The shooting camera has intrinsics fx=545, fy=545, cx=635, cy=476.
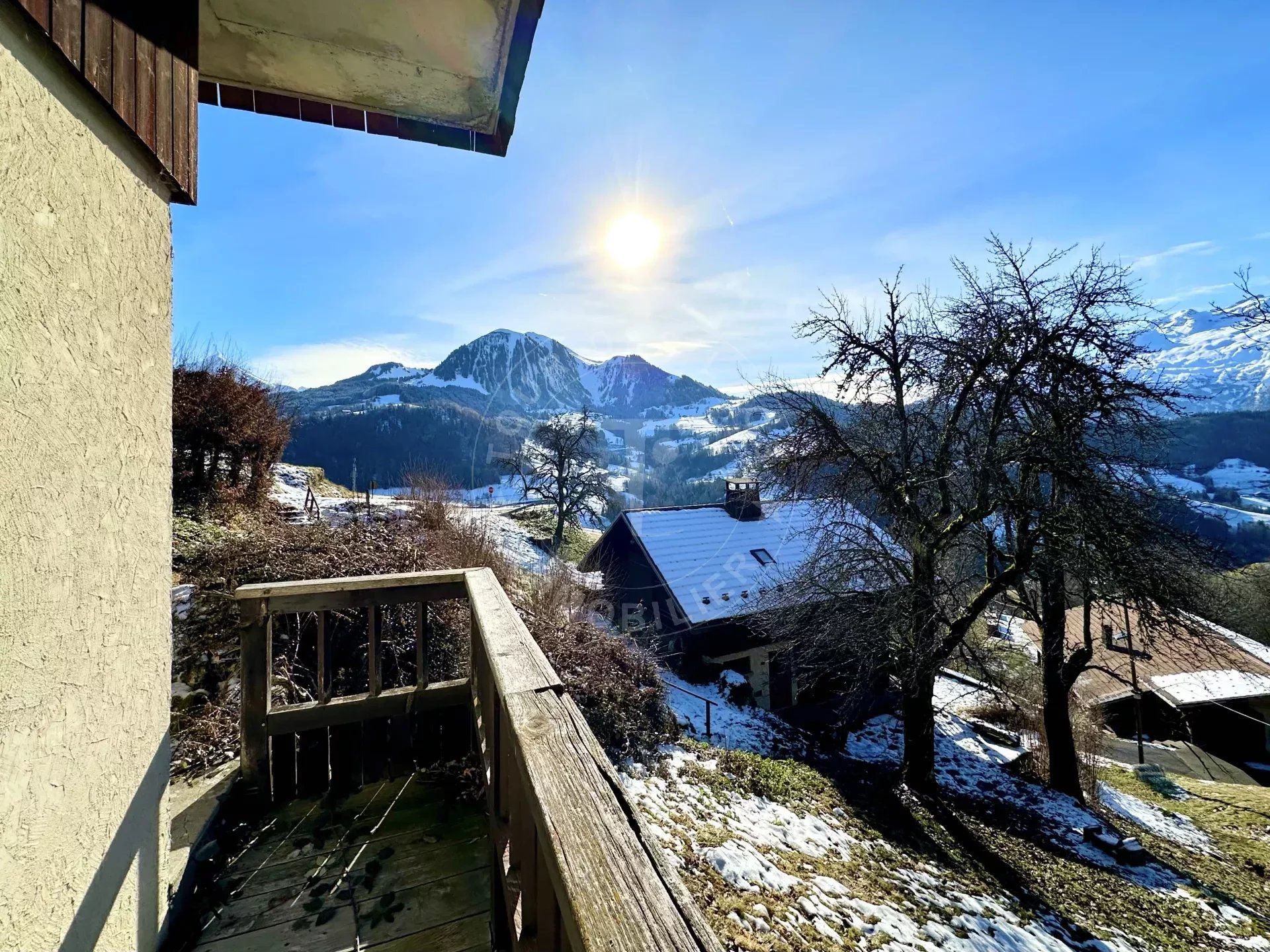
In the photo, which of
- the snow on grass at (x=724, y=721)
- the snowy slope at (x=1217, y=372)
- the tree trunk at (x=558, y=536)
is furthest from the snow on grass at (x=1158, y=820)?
the tree trunk at (x=558, y=536)

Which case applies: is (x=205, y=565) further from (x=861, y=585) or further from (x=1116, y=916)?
(x=1116, y=916)

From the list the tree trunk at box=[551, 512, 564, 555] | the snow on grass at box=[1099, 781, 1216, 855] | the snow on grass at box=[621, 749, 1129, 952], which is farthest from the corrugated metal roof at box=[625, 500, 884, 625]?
the tree trunk at box=[551, 512, 564, 555]

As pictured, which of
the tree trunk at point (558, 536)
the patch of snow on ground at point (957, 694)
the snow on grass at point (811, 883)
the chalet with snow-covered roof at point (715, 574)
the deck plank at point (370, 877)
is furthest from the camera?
the tree trunk at point (558, 536)

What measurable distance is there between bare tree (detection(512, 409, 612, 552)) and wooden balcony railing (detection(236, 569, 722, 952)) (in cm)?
2188

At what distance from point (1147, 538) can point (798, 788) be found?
17.7 ft

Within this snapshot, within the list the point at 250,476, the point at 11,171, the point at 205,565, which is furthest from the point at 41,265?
the point at 250,476

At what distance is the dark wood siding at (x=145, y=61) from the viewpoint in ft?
4.03

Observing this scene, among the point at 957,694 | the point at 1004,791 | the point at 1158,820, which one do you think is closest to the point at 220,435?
the point at 1004,791

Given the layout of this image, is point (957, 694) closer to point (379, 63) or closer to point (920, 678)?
point (920, 678)

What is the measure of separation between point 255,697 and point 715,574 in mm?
12902

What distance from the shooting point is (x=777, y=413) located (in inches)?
408

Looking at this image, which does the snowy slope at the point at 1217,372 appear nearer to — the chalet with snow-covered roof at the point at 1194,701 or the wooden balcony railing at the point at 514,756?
the wooden balcony railing at the point at 514,756

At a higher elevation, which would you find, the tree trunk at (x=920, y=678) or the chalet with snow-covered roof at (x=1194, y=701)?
the tree trunk at (x=920, y=678)

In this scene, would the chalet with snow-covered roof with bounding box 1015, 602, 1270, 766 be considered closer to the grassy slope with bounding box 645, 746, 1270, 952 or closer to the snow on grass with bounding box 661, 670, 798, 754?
the grassy slope with bounding box 645, 746, 1270, 952
